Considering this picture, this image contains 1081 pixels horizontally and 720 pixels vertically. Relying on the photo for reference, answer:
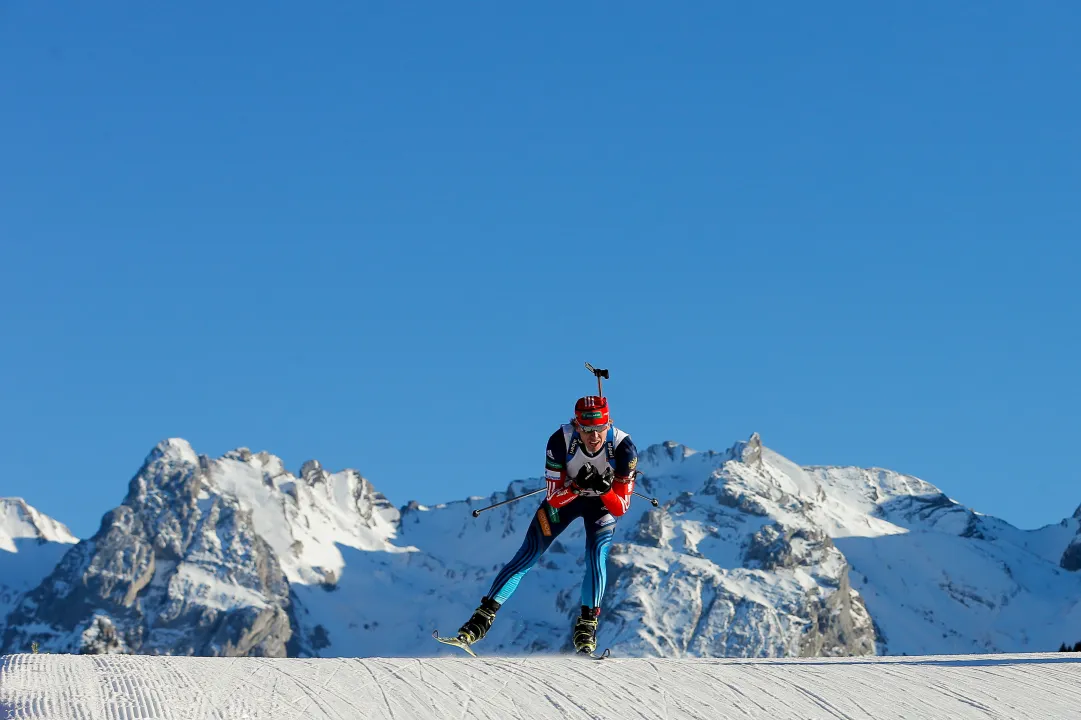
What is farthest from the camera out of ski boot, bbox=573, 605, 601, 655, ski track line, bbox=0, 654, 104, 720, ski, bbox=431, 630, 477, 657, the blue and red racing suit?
the blue and red racing suit

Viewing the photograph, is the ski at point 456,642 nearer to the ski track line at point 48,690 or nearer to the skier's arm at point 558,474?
the skier's arm at point 558,474

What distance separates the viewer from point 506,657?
60.6ft

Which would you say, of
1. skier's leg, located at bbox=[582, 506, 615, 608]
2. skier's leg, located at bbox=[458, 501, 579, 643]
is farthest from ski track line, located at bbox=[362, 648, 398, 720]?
skier's leg, located at bbox=[582, 506, 615, 608]

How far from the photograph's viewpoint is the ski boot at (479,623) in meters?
19.1

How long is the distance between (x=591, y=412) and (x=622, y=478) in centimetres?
102

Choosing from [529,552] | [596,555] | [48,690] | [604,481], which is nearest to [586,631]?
[596,555]

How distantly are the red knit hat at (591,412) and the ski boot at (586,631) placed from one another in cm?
241

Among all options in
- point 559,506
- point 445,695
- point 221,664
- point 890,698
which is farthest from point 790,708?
point 221,664

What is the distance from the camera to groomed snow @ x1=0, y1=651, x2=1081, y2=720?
1487 centimetres

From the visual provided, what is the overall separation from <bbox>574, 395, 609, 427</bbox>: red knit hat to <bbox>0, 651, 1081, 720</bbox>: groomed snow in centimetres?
297

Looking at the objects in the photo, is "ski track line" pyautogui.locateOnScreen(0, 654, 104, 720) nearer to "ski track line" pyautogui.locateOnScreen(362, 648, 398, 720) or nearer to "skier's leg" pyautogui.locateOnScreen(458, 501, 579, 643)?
"ski track line" pyautogui.locateOnScreen(362, 648, 398, 720)

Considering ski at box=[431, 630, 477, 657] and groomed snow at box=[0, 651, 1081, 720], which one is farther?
ski at box=[431, 630, 477, 657]

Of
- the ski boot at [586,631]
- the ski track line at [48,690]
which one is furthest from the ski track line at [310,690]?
the ski boot at [586,631]

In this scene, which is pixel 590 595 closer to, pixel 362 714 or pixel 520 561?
pixel 520 561
